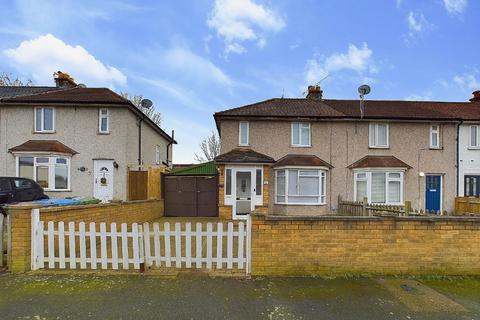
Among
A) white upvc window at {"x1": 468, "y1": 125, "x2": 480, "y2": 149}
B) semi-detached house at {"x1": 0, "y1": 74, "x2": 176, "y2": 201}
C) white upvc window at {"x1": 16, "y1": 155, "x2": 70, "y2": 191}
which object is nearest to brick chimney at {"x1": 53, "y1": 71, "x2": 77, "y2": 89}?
semi-detached house at {"x1": 0, "y1": 74, "x2": 176, "y2": 201}

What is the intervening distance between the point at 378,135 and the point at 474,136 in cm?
491

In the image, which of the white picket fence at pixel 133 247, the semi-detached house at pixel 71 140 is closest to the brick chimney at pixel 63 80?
the semi-detached house at pixel 71 140

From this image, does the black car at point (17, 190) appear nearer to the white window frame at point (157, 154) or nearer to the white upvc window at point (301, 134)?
the white window frame at point (157, 154)

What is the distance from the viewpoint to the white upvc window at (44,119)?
1435 centimetres

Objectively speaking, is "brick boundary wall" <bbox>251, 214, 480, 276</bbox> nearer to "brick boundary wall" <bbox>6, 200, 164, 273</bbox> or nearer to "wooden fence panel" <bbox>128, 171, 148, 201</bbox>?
"brick boundary wall" <bbox>6, 200, 164, 273</bbox>

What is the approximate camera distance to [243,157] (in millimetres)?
13445

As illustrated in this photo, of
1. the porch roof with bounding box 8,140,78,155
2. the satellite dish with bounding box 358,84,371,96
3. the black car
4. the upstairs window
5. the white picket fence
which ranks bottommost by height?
the white picket fence

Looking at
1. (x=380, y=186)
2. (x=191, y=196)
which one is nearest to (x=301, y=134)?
(x=380, y=186)

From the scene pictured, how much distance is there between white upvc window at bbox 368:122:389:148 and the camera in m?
15.1

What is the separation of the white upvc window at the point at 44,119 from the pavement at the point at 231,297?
11198mm

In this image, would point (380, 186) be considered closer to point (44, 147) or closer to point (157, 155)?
point (157, 155)

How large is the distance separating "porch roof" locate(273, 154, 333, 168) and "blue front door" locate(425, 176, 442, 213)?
16.4 feet

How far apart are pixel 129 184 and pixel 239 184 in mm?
5430

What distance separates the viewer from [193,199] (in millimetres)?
14516
